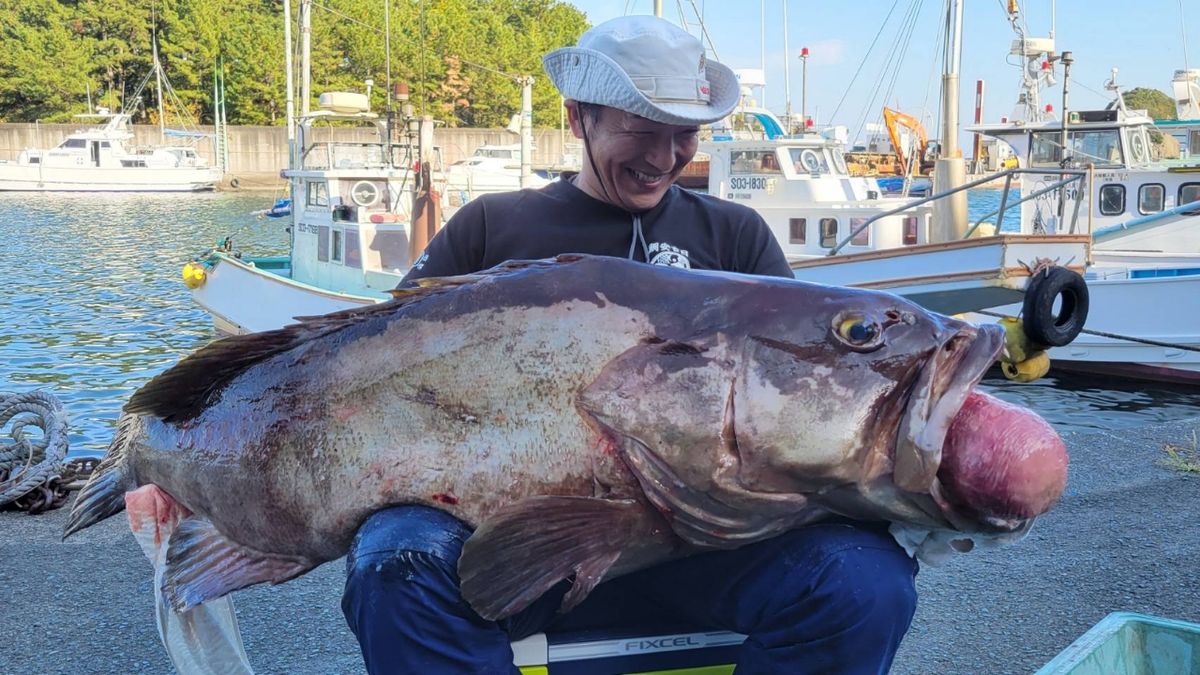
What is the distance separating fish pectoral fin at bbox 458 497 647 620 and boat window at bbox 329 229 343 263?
43.5ft

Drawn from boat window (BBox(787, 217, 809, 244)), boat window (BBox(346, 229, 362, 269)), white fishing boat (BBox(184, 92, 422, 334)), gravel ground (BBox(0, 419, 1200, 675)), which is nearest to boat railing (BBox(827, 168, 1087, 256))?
boat window (BBox(787, 217, 809, 244))

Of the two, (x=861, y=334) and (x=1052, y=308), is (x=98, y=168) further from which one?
(x=861, y=334)

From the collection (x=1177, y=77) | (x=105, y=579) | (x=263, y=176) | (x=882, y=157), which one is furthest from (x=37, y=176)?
(x=105, y=579)

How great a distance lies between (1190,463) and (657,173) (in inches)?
177

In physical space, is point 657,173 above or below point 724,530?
above

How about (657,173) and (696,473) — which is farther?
(657,173)

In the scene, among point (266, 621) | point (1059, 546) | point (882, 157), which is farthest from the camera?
point (882, 157)

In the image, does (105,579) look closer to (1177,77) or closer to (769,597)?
(769,597)

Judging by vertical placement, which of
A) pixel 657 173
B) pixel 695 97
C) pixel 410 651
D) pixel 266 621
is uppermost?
pixel 695 97

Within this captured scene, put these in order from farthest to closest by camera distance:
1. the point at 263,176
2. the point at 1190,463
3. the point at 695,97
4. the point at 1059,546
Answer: the point at 263,176
the point at 1190,463
the point at 1059,546
the point at 695,97

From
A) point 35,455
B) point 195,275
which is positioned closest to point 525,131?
point 195,275

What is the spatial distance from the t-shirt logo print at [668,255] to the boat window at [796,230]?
1402 centimetres

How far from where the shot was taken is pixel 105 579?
175 inches

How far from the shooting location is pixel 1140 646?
2.92m
